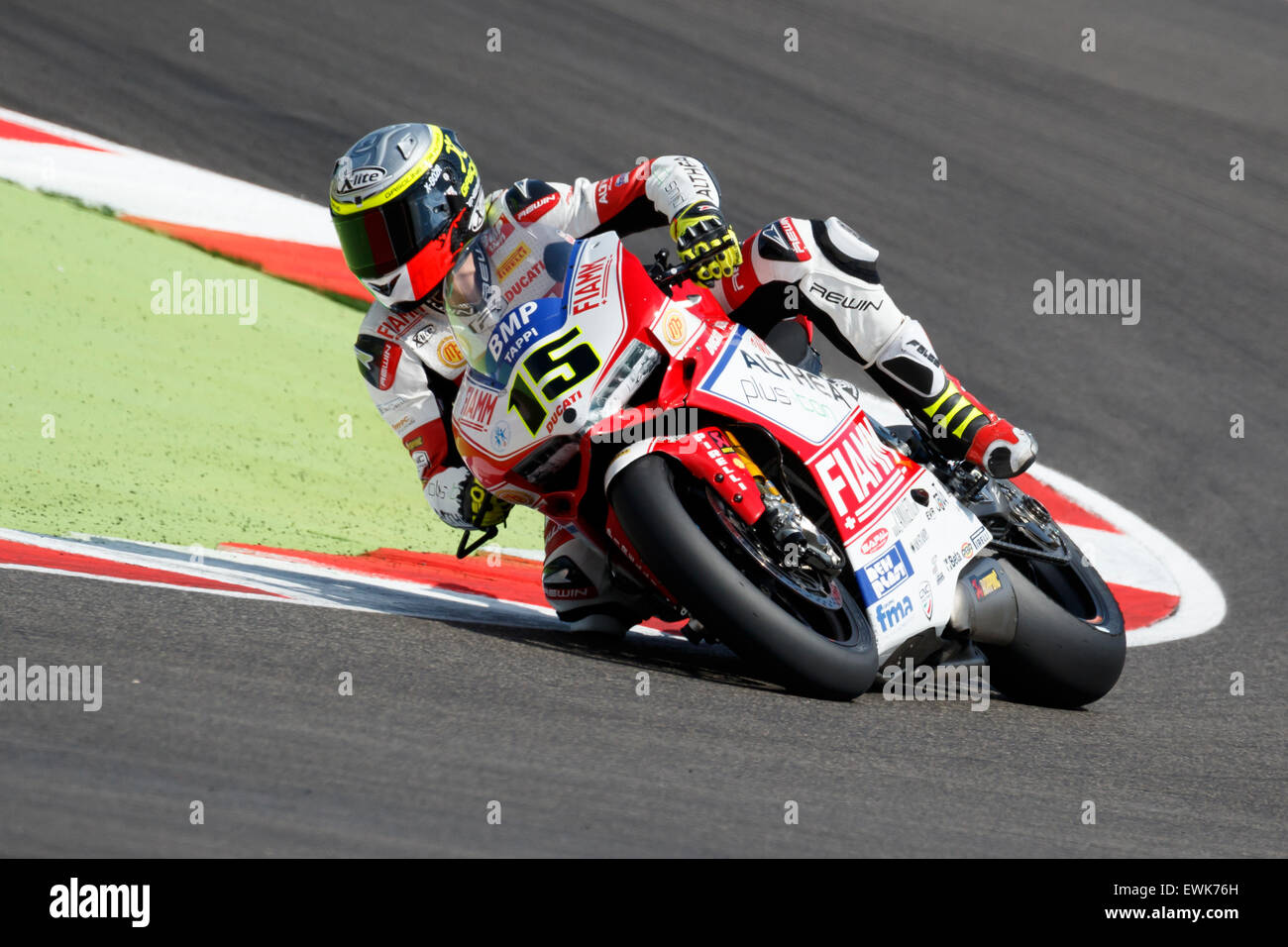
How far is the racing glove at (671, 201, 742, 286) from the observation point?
15.6 feet

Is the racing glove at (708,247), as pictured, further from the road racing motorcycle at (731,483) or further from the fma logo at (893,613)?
the fma logo at (893,613)

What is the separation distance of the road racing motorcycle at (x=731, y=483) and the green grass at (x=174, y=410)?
227cm

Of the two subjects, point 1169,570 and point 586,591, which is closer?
point 586,591

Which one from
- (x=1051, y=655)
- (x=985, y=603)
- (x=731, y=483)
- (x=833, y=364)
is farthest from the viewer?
(x=833, y=364)

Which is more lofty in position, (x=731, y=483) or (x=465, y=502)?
(x=465, y=502)

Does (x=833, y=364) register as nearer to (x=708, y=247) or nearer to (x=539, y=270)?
(x=708, y=247)

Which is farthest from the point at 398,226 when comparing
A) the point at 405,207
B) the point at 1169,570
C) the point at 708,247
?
the point at 1169,570

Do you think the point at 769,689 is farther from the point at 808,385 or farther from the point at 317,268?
the point at 317,268

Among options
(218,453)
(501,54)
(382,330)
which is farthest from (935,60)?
(382,330)

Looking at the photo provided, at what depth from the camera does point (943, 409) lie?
5.00 meters
